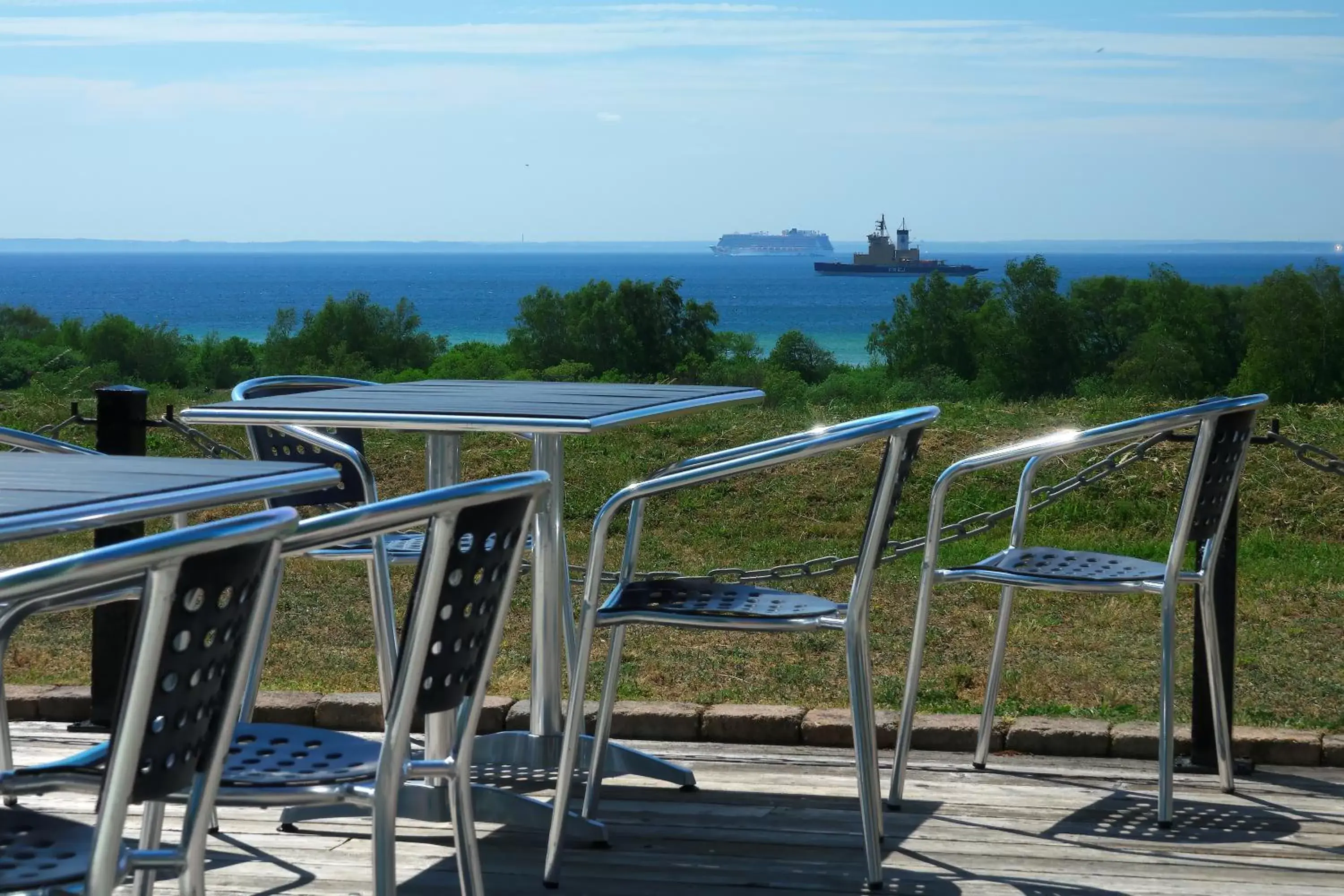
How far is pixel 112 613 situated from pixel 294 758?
7.62ft

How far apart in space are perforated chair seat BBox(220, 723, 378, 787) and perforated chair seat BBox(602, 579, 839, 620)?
861mm

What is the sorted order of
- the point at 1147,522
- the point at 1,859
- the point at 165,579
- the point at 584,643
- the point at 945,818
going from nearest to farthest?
the point at 165,579
the point at 1,859
the point at 584,643
the point at 945,818
the point at 1147,522

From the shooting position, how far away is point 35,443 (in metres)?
3.63

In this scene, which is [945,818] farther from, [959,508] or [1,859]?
[959,508]

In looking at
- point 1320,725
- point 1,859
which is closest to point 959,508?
point 1320,725

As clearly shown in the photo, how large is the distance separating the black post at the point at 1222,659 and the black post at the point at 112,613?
2.77 meters

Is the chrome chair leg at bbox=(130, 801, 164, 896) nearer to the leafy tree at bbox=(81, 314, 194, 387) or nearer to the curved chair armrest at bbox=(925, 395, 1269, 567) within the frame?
the curved chair armrest at bbox=(925, 395, 1269, 567)

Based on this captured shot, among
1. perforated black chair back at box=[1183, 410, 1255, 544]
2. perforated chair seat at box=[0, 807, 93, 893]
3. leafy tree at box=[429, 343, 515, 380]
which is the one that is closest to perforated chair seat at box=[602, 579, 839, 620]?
perforated black chair back at box=[1183, 410, 1255, 544]

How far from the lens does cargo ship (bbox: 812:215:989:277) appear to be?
143875mm

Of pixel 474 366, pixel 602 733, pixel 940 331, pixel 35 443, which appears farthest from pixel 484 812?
pixel 940 331

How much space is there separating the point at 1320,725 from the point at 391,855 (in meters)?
3.21

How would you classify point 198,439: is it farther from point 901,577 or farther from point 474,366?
point 474,366

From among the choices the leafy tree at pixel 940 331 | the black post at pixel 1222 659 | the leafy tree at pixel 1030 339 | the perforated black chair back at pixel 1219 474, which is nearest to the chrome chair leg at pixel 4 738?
the perforated black chair back at pixel 1219 474

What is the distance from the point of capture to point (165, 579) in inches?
63.7
